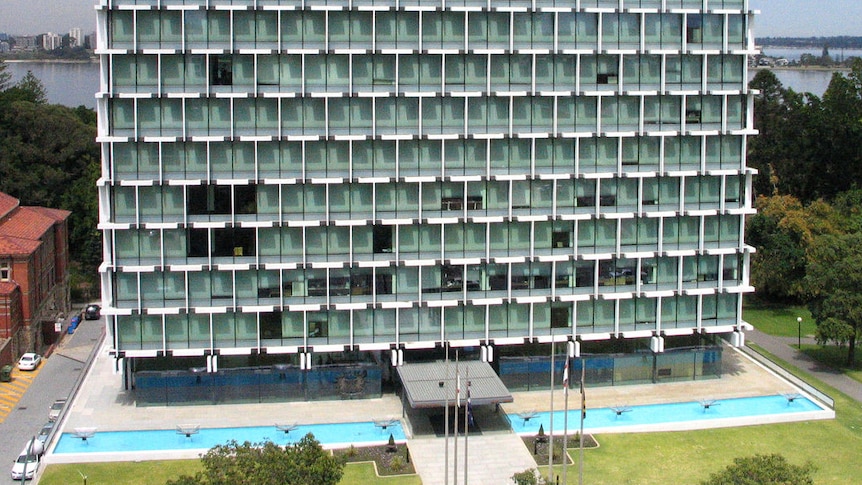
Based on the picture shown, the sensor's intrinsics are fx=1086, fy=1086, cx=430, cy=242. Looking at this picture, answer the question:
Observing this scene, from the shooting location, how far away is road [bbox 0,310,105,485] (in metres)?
63.9

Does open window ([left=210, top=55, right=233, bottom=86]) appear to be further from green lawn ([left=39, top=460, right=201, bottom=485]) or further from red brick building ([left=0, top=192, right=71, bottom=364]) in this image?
red brick building ([left=0, top=192, right=71, bottom=364])

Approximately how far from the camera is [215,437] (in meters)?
62.9

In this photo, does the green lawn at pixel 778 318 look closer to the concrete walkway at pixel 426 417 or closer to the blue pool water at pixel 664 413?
the concrete walkway at pixel 426 417

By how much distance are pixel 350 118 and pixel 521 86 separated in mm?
10898

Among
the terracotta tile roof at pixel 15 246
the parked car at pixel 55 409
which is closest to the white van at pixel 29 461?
the parked car at pixel 55 409

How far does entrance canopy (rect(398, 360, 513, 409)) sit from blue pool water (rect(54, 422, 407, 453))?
8.33 ft

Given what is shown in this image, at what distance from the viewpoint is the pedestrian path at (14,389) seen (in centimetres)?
7088

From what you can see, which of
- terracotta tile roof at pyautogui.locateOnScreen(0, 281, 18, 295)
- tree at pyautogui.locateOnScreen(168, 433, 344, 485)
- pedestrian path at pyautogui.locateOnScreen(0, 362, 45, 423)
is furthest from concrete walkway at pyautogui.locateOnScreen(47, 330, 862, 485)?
tree at pyautogui.locateOnScreen(168, 433, 344, 485)

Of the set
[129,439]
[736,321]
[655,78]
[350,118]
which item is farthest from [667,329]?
[129,439]

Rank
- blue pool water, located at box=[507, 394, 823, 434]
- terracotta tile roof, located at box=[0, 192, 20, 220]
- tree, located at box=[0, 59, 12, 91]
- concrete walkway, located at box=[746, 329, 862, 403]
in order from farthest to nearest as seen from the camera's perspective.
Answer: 1. tree, located at box=[0, 59, 12, 91]
2. terracotta tile roof, located at box=[0, 192, 20, 220]
3. concrete walkway, located at box=[746, 329, 862, 403]
4. blue pool water, located at box=[507, 394, 823, 434]

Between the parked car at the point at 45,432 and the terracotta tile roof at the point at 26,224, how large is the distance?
25.4 metres

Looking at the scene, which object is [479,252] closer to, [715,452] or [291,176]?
[291,176]

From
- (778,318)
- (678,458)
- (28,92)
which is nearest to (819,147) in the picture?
(778,318)

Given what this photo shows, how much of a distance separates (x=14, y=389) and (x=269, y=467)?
37203mm
